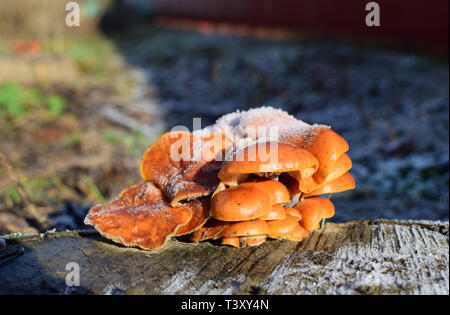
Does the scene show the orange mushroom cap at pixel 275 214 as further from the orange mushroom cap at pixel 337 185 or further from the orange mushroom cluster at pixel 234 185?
the orange mushroom cap at pixel 337 185

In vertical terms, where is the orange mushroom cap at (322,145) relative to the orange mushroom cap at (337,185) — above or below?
above

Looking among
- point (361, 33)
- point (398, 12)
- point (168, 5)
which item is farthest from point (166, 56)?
point (168, 5)

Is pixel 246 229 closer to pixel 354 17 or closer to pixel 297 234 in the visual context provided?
pixel 297 234

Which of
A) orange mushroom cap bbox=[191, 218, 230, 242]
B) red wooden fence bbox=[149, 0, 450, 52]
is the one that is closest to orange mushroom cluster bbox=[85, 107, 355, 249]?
orange mushroom cap bbox=[191, 218, 230, 242]

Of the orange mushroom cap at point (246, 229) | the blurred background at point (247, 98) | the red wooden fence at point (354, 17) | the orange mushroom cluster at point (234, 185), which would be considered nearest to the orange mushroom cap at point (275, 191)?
the orange mushroom cluster at point (234, 185)

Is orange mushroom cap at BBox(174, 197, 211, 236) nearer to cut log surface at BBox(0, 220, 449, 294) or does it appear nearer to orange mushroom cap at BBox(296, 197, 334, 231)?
cut log surface at BBox(0, 220, 449, 294)

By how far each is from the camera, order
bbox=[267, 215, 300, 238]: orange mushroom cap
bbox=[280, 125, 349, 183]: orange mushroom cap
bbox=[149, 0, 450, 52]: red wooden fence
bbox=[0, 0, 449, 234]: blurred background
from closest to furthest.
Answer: bbox=[280, 125, 349, 183]: orange mushroom cap, bbox=[267, 215, 300, 238]: orange mushroom cap, bbox=[0, 0, 449, 234]: blurred background, bbox=[149, 0, 450, 52]: red wooden fence
